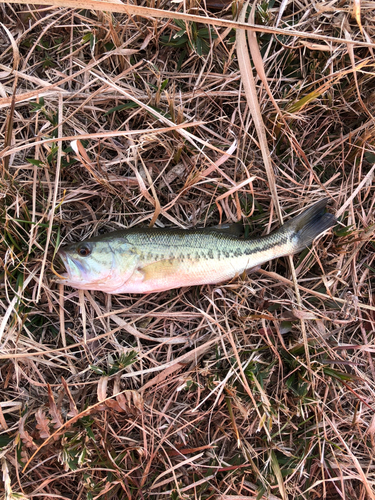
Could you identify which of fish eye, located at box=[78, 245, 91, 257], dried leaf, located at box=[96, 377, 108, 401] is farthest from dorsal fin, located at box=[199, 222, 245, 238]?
dried leaf, located at box=[96, 377, 108, 401]

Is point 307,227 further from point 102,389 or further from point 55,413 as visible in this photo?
point 55,413

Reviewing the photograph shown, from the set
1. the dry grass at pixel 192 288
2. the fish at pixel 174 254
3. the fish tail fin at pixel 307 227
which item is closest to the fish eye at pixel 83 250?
the fish at pixel 174 254

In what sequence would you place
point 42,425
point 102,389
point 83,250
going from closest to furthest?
point 42,425 → point 102,389 → point 83,250

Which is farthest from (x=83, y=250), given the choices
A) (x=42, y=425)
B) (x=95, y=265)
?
(x=42, y=425)

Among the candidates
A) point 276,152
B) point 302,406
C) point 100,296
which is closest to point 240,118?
point 276,152

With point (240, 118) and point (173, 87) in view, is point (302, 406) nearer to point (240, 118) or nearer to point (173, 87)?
point (240, 118)

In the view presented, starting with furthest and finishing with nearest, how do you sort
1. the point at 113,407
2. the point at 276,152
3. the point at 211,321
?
the point at 276,152 → the point at 211,321 → the point at 113,407

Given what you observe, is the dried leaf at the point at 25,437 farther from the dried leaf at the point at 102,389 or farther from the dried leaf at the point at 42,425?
the dried leaf at the point at 102,389
